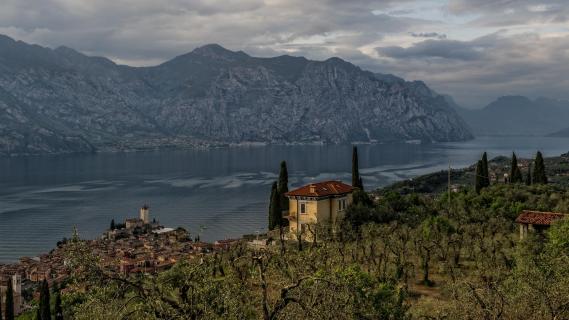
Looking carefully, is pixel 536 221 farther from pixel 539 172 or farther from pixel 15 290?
pixel 15 290

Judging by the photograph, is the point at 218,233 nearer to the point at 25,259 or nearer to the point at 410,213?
the point at 25,259

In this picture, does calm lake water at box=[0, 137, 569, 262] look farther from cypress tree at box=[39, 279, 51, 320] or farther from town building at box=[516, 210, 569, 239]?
town building at box=[516, 210, 569, 239]

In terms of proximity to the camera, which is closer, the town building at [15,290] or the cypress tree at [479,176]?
the town building at [15,290]

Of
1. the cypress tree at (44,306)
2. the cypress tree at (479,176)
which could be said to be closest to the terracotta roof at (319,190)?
the cypress tree at (479,176)

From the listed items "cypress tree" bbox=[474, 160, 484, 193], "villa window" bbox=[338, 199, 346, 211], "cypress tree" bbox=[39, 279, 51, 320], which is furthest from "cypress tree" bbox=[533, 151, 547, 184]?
"cypress tree" bbox=[39, 279, 51, 320]

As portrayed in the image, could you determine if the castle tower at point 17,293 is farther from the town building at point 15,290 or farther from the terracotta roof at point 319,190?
the terracotta roof at point 319,190

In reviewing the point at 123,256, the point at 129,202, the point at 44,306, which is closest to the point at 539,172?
the point at 123,256
